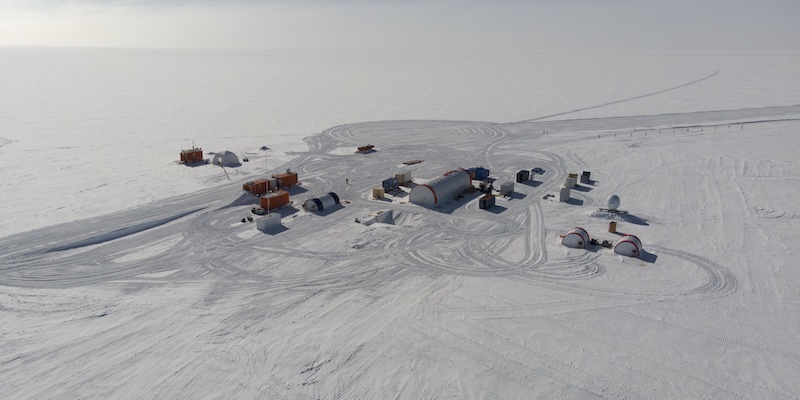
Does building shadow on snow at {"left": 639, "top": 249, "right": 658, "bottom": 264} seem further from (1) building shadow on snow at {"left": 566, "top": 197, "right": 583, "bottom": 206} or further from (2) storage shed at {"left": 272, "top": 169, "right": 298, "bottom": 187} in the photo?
(2) storage shed at {"left": 272, "top": 169, "right": 298, "bottom": 187}

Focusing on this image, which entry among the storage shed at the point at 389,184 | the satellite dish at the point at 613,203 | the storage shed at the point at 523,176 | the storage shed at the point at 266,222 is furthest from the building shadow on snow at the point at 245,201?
the satellite dish at the point at 613,203

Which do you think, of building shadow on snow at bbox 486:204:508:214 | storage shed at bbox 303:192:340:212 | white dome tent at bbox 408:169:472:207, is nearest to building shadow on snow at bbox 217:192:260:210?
storage shed at bbox 303:192:340:212

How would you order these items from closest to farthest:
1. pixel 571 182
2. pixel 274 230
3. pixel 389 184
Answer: pixel 274 230
pixel 389 184
pixel 571 182

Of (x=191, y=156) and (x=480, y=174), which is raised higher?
(x=191, y=156)

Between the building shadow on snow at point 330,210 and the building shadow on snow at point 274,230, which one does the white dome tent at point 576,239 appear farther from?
the building shadow on snow at point 274,230

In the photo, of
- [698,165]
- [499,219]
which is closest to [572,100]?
[698,165]

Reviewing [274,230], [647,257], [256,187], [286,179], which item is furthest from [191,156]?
[647,257]

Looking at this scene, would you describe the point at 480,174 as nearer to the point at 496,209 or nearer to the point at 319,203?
the point at 496,209

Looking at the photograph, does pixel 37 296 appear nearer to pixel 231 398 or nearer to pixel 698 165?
pixel 231 398
